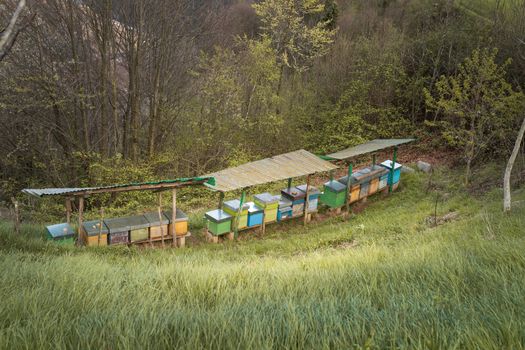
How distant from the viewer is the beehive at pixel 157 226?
994cm

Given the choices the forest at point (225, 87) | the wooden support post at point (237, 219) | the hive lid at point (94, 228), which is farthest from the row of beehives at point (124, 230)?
the forest at point (225, 87)

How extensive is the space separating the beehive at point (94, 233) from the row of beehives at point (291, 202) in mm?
2705

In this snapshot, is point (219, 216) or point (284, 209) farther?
point (284, 209)

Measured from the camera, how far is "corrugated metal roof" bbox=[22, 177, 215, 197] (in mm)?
8594

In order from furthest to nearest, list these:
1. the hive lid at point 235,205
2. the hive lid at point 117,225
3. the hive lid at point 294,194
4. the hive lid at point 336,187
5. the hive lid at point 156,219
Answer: the hive lid at point 336,187
the hive lid at point 294,194
the hive lid at point 235,205
the hive lid at point 156,219
the hive lid at point 117,225

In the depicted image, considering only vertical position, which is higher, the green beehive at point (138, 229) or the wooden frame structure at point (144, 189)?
the wooden frame structure at point (144, 189)

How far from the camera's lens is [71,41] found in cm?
1348

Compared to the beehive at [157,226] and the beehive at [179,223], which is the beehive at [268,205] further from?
the beehive at [157,226]

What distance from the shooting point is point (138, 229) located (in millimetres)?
9711

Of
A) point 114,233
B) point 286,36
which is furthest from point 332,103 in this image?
point 114,233

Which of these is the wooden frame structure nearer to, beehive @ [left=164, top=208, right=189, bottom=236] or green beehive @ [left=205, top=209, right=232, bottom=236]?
beehive @ [left=164, top=208, right=189, bottom=236]

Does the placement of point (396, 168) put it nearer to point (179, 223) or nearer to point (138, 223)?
point (179, 223)

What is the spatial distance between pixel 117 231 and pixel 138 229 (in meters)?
0.53

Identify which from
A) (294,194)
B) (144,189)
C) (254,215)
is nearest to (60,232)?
(144,189)
